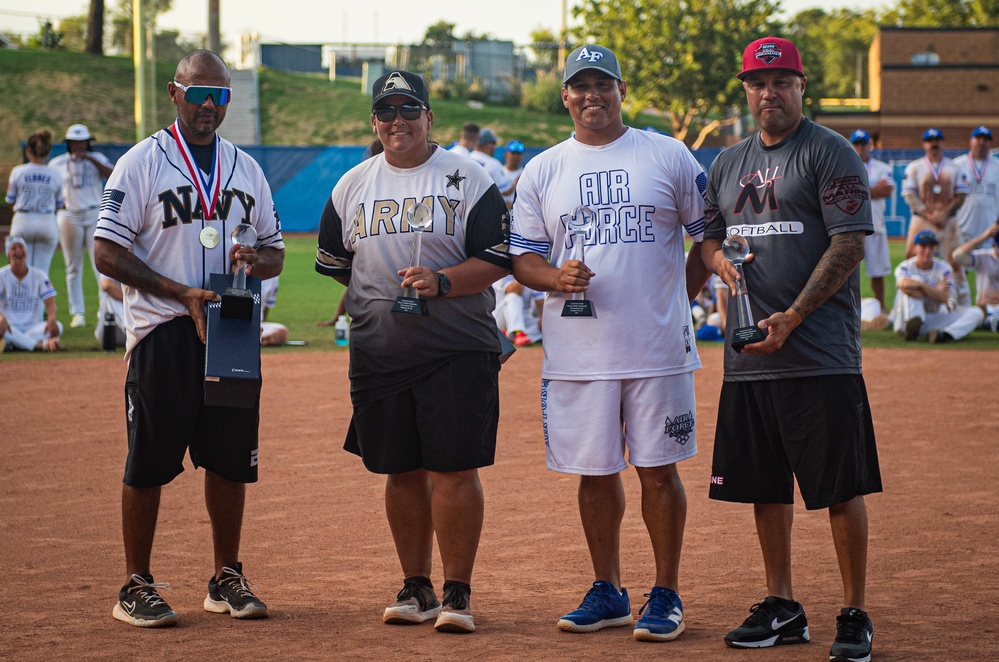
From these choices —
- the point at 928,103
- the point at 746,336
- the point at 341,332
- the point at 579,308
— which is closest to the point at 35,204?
the point at 341,332

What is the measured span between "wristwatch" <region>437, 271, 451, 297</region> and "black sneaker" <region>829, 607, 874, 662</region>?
2050 mm

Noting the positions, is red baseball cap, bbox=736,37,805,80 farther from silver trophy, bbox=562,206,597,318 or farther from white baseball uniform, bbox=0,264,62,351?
white baseball uniform, bbox=0,264,62,351

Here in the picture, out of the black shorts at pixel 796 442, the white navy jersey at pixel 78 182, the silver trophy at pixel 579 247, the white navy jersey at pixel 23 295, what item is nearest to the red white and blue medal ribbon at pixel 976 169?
the white navy jersey at pixel 78 182

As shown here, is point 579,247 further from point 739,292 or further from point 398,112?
point 398,112

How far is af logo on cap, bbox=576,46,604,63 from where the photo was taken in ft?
16.4

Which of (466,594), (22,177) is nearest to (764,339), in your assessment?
(466,594)

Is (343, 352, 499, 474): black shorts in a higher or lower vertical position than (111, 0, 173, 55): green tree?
lower

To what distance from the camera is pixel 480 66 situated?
67.1 m

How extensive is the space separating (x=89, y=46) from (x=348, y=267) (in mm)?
55778

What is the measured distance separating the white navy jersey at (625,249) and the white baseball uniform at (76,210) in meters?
11.6

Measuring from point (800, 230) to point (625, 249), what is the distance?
0.74 m

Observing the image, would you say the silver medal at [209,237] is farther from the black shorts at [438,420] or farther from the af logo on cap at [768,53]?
the af logo on cap at [768,53]

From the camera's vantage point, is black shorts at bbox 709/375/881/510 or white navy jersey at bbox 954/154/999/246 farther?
white navy jersey at bbox 954/154/999/246

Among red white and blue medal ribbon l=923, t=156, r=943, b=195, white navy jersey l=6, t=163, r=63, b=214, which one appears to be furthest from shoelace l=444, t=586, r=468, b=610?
red white and blue medal ribbon l=923, t=156, r=943, b=195
